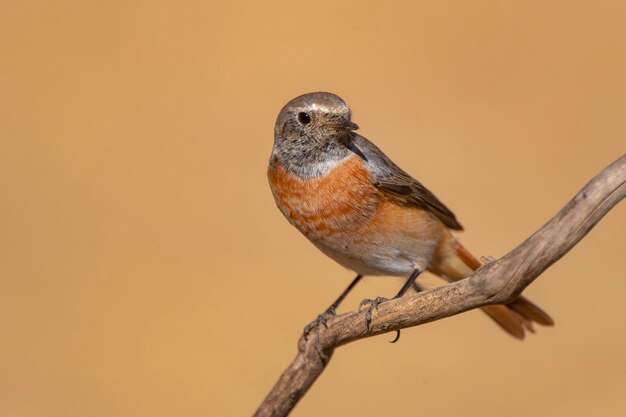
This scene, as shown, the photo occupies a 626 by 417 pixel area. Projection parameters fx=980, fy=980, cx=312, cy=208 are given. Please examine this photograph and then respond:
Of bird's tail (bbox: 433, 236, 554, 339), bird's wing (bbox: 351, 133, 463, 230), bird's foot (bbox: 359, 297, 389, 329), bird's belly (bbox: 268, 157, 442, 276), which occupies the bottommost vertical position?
bird's foot (bbox: 359, 297, 389, 329)

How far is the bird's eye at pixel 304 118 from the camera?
553 cm

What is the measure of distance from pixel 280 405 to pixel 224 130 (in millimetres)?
6843

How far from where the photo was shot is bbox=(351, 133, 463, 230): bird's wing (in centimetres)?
575

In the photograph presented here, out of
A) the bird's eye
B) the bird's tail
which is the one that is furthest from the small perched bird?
the bird's tail

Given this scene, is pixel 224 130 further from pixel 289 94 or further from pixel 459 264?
pixel 459 264

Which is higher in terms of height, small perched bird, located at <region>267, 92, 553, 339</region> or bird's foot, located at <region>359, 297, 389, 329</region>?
small perched bird, located at <region>267, 92, 553, 339</region>

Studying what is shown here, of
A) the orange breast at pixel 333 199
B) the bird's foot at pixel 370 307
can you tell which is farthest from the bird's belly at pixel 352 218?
the bird's foot at pixel 370 307


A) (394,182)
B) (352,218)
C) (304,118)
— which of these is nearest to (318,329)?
(352,218)

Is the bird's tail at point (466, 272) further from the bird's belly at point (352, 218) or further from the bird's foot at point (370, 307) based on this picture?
the bird's foot at point (370, 307)

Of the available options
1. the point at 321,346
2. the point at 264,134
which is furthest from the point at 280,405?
the point at 264,134

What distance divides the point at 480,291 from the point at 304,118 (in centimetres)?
160

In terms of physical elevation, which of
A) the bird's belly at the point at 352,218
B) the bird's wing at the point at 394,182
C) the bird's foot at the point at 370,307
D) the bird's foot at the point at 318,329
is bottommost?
the bird's foot at the point at 318,329

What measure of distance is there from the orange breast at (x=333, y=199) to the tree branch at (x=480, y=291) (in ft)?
1.79

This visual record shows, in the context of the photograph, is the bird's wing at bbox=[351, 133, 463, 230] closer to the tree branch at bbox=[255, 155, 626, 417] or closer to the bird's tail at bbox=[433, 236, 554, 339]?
the bird's tail at bbox=[433, 236, 554, 339]
